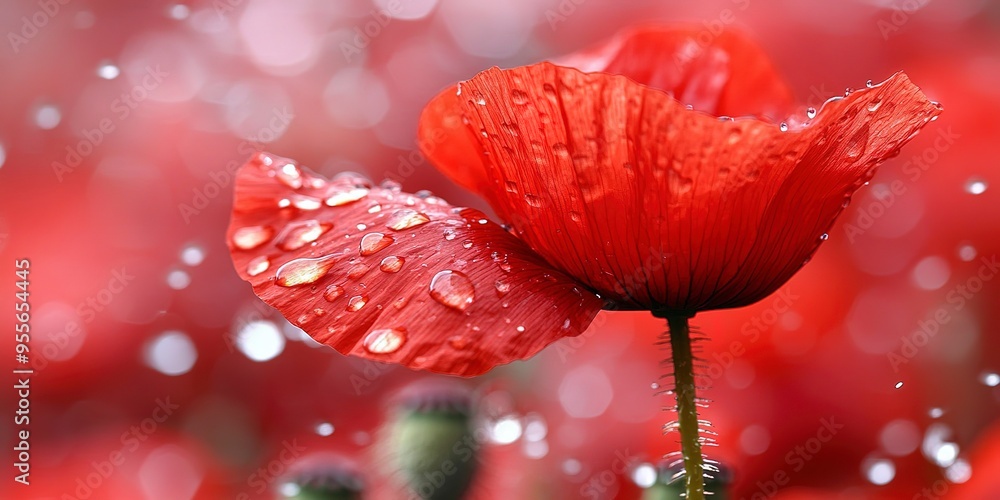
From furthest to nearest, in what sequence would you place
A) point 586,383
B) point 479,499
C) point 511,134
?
point 586,383
point 479,499
point 511,134

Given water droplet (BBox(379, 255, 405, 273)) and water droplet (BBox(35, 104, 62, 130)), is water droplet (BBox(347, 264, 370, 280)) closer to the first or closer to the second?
water droplet (BBox(379, 255, 405, 273))

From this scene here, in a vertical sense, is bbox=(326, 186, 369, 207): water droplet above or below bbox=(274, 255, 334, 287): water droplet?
above

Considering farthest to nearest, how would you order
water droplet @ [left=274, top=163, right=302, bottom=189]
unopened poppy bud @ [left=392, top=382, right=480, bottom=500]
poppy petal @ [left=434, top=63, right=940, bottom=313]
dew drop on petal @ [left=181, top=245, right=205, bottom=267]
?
dew drop on petal @ [left=181, top=245, right=205, bottom=267] → unopened poppy bud @ [left=392, top=382, right=480, bottom=500] → water droplet @ [left=274, top=163, right=302, bottom=189] → poppy petal @ [left=434, top=63, right=940, bottom=313]

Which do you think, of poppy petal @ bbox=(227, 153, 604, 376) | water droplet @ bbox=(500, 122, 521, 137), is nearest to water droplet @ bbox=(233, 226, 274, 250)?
poppy petal @ bbox=(227, 153, 604, 376)

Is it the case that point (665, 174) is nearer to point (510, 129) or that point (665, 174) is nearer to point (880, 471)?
point (510, 129)

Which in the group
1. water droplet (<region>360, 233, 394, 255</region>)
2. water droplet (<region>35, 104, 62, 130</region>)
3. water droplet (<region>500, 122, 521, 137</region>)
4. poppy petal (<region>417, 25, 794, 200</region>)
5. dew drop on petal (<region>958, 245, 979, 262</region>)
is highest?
water droplet (<region>35, 104, 62, 130</region>)

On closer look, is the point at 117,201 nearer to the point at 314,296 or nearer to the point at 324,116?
the point at 324,116

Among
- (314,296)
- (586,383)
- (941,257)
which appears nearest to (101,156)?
(586,383)

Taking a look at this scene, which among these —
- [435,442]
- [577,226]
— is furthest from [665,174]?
[435,442]
